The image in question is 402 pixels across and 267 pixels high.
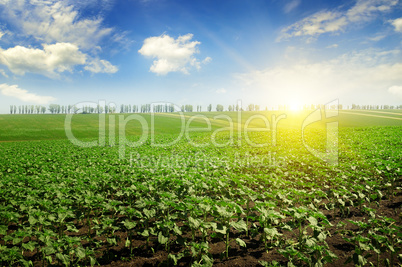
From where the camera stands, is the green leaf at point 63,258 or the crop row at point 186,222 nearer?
the green leaf at point 63,258

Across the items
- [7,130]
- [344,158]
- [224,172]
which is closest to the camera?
[224,172]

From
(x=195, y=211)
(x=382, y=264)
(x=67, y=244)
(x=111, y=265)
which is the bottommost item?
(x=111, y=265)

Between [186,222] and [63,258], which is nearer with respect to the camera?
[63,258]

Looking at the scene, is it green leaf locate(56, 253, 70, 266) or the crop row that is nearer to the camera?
green leaf locate(56, 253, 70, 266)

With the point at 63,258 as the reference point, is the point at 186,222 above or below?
above

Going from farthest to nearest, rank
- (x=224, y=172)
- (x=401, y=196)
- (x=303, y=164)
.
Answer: (x=303, y=164), (x=224, y=172), (x=401, y=196)

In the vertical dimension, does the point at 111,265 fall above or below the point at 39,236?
below

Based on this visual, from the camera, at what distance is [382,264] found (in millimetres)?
4703

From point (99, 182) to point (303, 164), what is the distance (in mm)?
12436

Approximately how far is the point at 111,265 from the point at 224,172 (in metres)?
7.11

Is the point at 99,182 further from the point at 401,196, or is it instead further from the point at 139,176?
the point at 401,196

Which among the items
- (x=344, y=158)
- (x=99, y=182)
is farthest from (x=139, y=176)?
(x=344, y=158)

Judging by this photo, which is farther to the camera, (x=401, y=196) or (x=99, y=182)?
(x=99, y=182)

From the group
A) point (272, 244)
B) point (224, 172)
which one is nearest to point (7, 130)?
point (224, 172)
